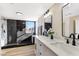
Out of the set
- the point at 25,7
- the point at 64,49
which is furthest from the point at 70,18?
the point at 25,7

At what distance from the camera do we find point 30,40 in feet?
27.1

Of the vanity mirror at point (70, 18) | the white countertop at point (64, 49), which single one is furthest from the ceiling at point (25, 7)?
the white countertop at point (64, 49)

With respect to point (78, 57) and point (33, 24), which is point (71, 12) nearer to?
point (78, 57)

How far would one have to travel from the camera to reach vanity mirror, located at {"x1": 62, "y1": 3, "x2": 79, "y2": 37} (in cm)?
206

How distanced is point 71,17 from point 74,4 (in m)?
0.27

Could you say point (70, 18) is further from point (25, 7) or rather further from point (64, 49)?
point (25, 7)

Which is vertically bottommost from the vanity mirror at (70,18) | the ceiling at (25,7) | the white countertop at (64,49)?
the white countertop at (64,49)

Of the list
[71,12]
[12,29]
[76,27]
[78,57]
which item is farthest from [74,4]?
[12,29]

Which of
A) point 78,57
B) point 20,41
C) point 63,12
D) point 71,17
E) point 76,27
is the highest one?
point 63,12

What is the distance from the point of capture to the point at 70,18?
7.45 feet

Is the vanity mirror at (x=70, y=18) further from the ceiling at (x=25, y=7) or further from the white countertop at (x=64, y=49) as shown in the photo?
the ceiling at (x=25, y=7)

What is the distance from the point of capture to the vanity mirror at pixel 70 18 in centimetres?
206

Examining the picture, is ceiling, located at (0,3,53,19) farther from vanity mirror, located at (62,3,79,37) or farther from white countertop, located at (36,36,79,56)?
white countertop, located at (36,36,79,56)

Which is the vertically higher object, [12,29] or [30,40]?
[12,29]
